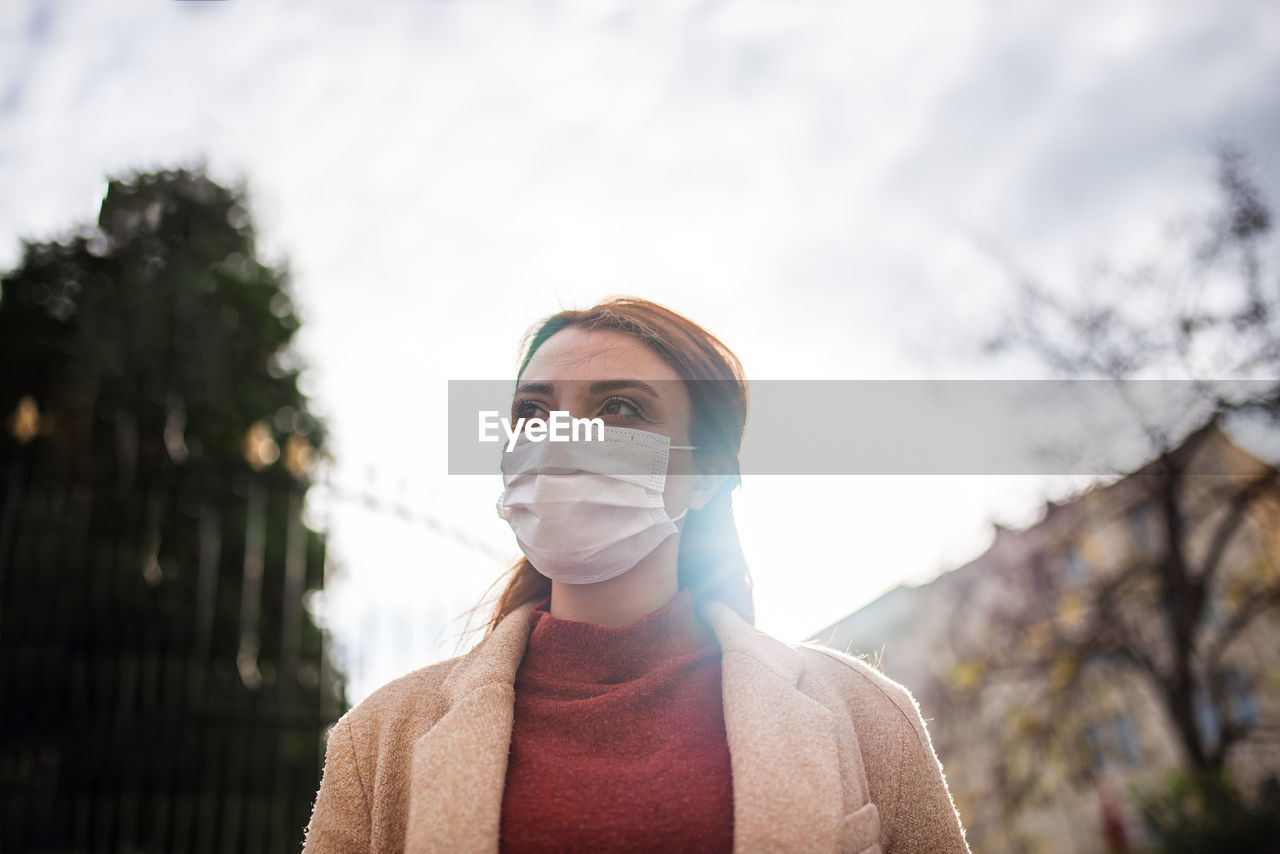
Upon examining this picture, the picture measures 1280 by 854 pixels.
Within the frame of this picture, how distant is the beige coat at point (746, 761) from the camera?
1737 mm

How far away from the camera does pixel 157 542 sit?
12070mm

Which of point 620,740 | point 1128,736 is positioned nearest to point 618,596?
point 620,740

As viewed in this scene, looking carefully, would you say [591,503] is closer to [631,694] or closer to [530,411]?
[530,411]

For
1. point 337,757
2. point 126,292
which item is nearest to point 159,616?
point 126,292

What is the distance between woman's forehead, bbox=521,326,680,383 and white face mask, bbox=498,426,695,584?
0.16 meters

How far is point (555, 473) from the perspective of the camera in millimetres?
2330

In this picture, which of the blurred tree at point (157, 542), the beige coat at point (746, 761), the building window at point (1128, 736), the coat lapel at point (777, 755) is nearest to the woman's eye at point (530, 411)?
the beige coat at point (746, 761)

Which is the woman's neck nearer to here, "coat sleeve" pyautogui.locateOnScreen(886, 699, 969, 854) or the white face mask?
the white face mask

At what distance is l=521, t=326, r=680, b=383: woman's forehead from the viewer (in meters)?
2.31

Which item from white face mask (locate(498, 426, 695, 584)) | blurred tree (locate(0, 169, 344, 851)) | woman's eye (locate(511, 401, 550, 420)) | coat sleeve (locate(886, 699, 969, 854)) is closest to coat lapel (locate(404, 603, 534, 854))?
white face mask (locate(498, 426, 695, 584))

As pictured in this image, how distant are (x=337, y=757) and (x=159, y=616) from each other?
8839 millimetres

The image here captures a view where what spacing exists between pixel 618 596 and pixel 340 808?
0.84 metres

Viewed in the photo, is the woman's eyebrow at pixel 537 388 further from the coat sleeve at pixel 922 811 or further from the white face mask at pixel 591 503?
the coat sleeve at pixel 922 811

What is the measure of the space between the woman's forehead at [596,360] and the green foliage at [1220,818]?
9126mm
